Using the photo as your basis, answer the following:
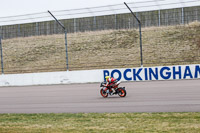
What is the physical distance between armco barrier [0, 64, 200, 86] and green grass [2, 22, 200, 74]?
3.15 metres

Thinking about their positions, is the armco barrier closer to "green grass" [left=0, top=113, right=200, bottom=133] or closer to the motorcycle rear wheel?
the motorcycle rear wheel

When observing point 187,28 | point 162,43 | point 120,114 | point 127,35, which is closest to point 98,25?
point 127,35

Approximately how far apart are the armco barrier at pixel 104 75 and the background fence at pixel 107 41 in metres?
3.24

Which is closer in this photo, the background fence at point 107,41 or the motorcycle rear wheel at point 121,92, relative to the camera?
the motorcycle rear wheel at point 121,92

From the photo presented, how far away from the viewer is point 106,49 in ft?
94.0

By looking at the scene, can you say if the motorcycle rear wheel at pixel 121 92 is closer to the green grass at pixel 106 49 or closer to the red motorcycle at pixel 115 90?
the red motorcycle at pixel 115 90

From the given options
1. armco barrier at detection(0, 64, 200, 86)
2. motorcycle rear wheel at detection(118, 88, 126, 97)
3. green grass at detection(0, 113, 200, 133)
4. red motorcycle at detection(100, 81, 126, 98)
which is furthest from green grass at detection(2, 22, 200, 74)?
green grass at detection(0, 113, 200, 133)

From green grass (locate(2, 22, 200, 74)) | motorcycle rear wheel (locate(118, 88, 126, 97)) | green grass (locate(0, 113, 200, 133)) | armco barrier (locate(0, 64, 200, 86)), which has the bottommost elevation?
green grass (locate(0, 113, 200, 133))

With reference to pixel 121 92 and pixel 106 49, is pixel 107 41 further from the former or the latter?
pixel 121 92

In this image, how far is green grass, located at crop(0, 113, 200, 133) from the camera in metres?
6.76

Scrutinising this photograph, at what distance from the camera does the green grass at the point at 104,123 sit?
6758 millimetres

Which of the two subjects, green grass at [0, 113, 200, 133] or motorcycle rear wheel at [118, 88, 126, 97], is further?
motorcycle rear wheel at [118, 88, 126, 97]

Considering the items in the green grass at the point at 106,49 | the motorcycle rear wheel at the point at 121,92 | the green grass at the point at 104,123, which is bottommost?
the green grass at the point at 104,123

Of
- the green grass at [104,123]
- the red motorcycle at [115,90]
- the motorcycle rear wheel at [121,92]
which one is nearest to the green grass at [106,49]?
the red motorcycle at [115,90]
